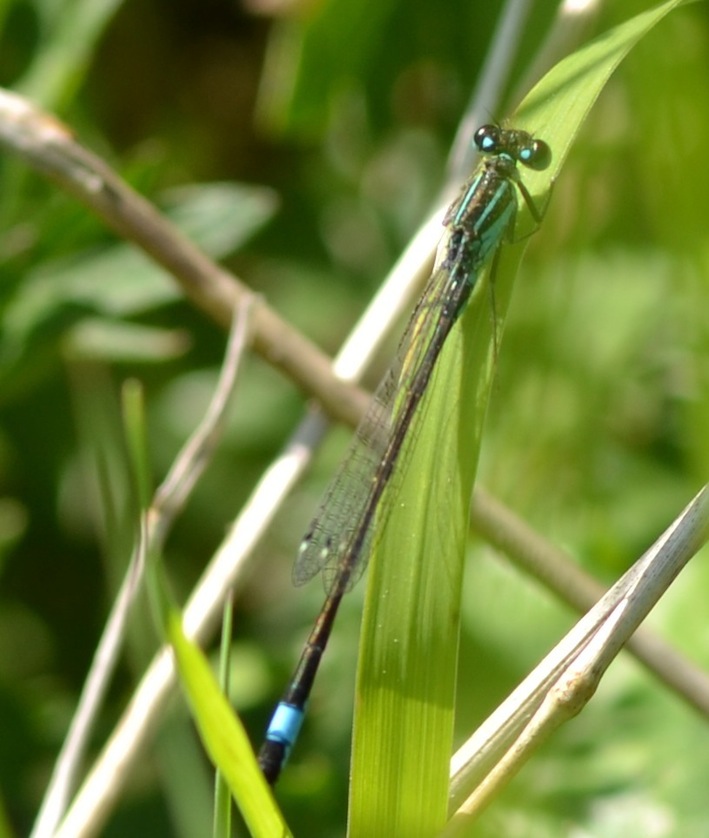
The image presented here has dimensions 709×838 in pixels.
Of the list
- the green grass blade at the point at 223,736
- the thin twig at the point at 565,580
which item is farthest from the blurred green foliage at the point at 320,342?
the green grass blade at the point at 223,736

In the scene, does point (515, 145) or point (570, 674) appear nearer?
point (570, 674)

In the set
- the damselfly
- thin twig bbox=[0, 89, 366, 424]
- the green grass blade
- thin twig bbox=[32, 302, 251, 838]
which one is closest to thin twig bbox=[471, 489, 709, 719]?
the damselfly

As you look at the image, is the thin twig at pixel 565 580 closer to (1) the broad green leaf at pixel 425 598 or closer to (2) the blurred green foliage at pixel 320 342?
(2) the blurred green foliage at pixel 320 342

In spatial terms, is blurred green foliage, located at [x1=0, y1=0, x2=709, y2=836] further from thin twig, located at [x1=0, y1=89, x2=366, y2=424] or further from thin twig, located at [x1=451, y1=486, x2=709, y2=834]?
thin twig, located at [x1=0, y1=89, x2=366, y2=424]

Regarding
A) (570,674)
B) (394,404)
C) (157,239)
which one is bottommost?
(570,674)

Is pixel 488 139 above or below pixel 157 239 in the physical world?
above

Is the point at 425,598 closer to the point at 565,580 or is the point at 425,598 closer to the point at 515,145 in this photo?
the point at 565,580

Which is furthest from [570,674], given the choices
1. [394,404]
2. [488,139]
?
[488,139]
